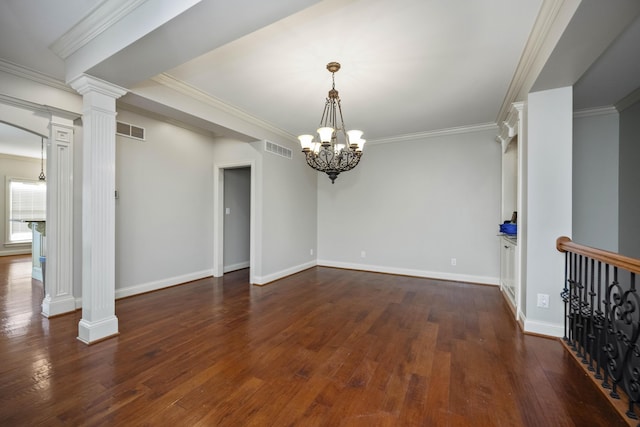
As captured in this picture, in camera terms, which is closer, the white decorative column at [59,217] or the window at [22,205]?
the white decorative column at [59,217]

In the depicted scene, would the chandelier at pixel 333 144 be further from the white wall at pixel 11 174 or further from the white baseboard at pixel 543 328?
the white wall at pixel 11 174

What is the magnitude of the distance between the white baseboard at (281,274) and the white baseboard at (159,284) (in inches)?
43.4

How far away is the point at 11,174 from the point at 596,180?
12.8m

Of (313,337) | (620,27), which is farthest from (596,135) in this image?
(313,337)

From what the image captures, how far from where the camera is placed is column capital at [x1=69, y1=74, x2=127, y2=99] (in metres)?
2.44

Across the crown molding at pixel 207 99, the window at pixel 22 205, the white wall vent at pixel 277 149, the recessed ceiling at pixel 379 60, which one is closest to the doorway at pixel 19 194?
the window at pixel 22 205

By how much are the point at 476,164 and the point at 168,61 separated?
472 centimetres

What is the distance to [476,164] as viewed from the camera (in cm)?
469

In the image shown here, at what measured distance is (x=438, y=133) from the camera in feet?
16.2

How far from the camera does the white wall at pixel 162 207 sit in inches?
151

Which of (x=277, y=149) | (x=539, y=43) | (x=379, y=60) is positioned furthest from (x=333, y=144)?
(x=277, y=149)

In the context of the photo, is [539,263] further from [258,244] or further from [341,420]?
[258,244]

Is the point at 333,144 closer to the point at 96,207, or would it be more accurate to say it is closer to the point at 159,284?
the point at 96,207

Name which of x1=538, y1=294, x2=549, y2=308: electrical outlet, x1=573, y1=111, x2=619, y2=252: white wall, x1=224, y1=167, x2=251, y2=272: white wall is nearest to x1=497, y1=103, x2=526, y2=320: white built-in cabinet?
x1=538, y1=294, x2=549, y2=308: electrical outlet
